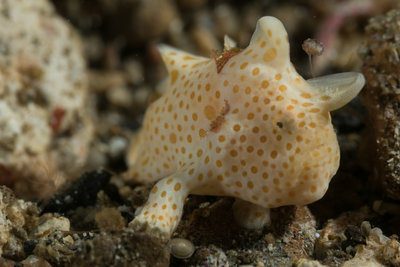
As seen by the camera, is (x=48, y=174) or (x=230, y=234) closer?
(x=230, y=234)

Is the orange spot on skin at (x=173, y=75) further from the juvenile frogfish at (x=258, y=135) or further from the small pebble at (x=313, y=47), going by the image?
the small pebble at (x=313, y=47)

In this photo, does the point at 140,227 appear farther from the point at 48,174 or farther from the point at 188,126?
the point at 48,174

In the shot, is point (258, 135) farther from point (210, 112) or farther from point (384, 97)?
point (384, 97)

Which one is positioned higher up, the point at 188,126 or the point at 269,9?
the point at 269,9

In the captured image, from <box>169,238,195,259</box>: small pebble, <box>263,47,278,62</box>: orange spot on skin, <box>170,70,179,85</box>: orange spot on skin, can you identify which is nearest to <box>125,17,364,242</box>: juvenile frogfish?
<box>263,47,278,62</box>: orange spot on skin

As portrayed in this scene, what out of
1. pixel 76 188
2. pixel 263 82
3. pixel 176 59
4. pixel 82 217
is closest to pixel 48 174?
pixel 76 188

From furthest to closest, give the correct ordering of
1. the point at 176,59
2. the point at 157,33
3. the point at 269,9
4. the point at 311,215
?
the point at 269,9
the point at 157,33
the point at 176,59
the point at 311,215

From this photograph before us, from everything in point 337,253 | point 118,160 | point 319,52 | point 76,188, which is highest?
point 319,52

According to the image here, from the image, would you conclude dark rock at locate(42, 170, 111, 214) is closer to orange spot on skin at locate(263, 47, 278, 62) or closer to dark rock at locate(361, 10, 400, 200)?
orange spot on skin at locate(263, 47, 278, 62)
